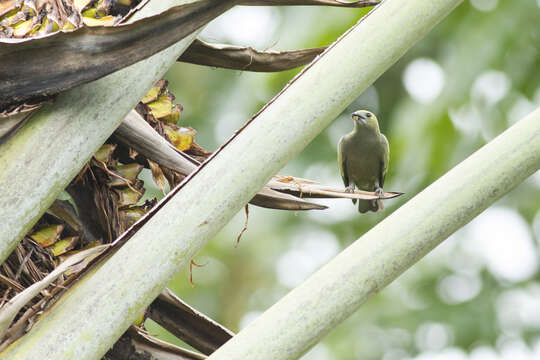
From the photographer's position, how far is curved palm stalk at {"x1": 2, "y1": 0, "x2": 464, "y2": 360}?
0.87 meters

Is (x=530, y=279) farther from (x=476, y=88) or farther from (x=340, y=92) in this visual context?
(x=340, y=92)

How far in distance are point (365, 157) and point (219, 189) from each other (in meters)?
2.21

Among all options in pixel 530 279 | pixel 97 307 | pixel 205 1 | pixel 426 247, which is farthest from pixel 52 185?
pixel 530 279

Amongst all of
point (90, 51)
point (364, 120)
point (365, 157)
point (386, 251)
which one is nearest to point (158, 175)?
point (90, 51)

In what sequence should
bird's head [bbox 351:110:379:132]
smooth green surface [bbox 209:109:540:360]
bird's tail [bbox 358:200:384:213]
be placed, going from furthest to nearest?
bird's head [bbox 351:110:379:132] < bird's tail [bbox 358:200:384:213] < smooth green surface [bbox 209:109:540:360]

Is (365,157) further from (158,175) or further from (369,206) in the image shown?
(158,175)

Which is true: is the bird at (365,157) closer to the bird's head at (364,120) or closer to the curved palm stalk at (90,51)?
the bird's head at (364,120)

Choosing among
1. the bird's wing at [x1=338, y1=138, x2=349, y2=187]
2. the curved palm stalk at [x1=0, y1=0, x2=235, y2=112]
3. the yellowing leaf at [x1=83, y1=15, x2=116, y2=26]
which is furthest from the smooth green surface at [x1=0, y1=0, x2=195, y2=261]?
the bird's wing at [x1=338, y1=138, x2=349, y2=187]

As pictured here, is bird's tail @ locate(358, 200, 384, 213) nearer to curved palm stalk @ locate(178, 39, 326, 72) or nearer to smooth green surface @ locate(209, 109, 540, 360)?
curved palm stalk @ locate(178, 39, 326, 72)

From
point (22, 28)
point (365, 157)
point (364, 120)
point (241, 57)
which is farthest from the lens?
point (364, 120)

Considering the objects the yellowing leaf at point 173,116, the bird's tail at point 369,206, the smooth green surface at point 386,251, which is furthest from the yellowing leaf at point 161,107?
the bird's tail at point 369,206

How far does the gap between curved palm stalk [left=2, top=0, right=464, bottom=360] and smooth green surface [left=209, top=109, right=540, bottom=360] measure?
0.07 ft

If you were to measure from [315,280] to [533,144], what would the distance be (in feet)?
0.99

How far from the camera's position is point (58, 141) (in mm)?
911
